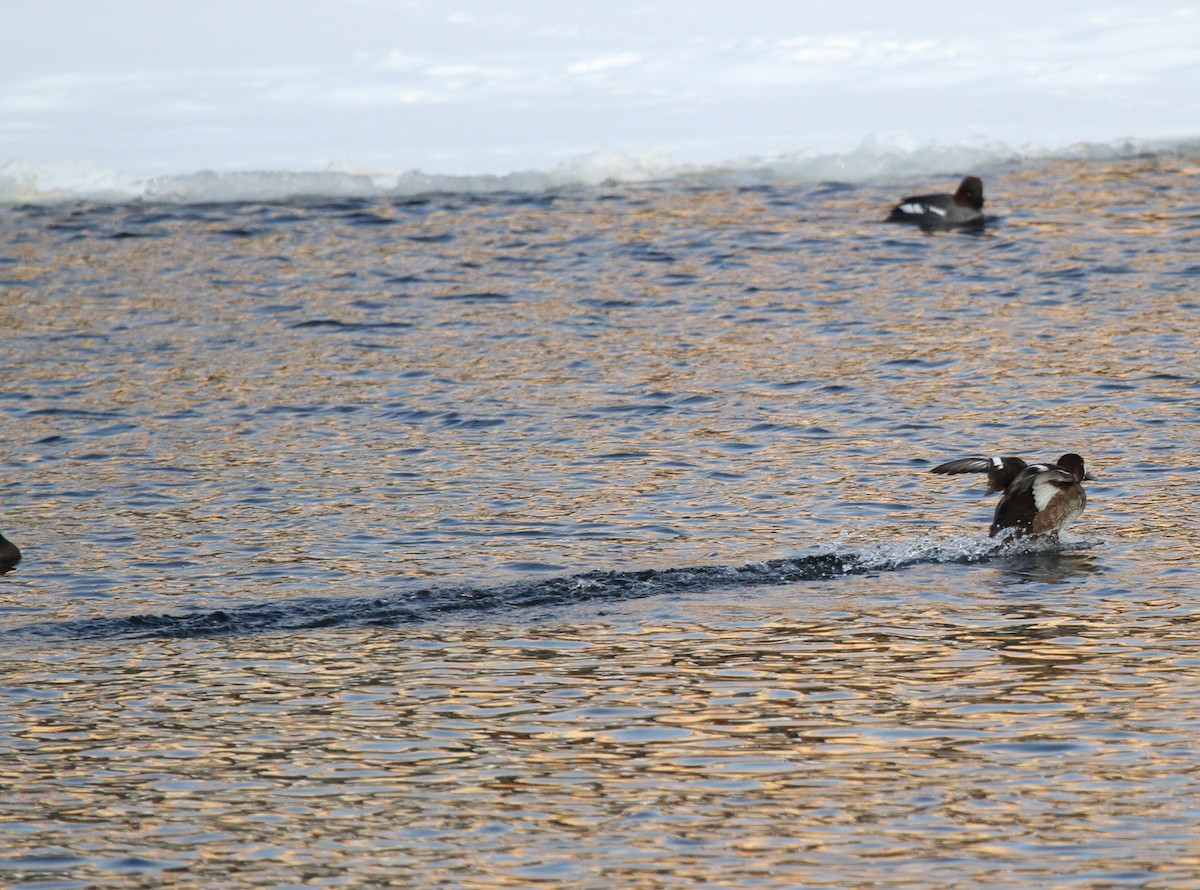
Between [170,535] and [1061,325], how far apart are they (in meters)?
6.96

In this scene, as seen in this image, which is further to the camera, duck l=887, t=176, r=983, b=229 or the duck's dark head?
the duck's dark head

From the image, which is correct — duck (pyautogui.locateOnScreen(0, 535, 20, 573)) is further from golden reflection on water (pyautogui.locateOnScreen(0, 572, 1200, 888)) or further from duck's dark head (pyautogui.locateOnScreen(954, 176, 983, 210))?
duck's dark head (pyautogui.locateOnScreen(954, 176, 983, 210))

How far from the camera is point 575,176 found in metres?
18.2

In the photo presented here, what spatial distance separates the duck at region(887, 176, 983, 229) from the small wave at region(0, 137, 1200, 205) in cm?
194

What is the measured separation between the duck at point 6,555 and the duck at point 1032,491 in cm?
463

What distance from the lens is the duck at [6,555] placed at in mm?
Answer: 8578

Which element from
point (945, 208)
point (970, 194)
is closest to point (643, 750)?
point (945, 208)

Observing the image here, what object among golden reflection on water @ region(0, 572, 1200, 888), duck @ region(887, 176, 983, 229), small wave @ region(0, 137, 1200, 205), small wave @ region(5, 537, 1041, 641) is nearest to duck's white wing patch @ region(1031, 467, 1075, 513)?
small wave @ region(5, 537, 1041, 641)

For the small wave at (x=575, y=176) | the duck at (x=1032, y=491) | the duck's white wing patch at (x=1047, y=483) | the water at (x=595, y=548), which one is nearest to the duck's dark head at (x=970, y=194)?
the water at (x=595, y=548)

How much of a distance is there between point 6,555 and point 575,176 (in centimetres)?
1048

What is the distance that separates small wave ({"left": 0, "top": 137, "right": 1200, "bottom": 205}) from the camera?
1780 cm

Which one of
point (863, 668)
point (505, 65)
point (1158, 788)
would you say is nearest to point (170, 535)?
point (863, 668)

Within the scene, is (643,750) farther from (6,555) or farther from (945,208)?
(945,208)

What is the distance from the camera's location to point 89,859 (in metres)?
5.26
